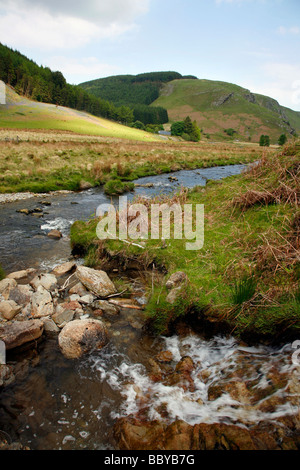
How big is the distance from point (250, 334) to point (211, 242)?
2.96 metres

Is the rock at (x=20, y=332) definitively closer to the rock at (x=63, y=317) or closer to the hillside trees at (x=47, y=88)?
the rock at (x=63, y=317)

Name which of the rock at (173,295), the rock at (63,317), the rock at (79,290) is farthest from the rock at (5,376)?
the rock at (173,295)

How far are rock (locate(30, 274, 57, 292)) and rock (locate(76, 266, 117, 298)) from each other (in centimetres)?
72

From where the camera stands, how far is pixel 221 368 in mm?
4070

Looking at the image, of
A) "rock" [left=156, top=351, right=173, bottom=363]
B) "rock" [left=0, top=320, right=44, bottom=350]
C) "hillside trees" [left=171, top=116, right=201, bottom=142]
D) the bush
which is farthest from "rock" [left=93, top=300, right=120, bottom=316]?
"hillside trees" [left=171, top=116, right=201, bottom=142]

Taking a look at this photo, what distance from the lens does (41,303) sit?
19.0 feet

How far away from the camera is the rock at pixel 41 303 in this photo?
5582mm

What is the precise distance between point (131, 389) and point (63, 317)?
7.70 ft

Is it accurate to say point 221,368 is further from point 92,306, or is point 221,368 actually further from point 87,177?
point 87,177

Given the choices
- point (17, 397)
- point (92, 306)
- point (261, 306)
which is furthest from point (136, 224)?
point (17, 397)

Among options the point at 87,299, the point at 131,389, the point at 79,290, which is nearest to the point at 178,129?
the point at 79,290

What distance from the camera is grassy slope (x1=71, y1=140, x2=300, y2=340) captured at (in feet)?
14.0

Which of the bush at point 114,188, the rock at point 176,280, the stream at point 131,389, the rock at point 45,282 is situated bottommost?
the stream at point 131,389

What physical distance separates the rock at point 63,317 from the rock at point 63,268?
81.0 inches
